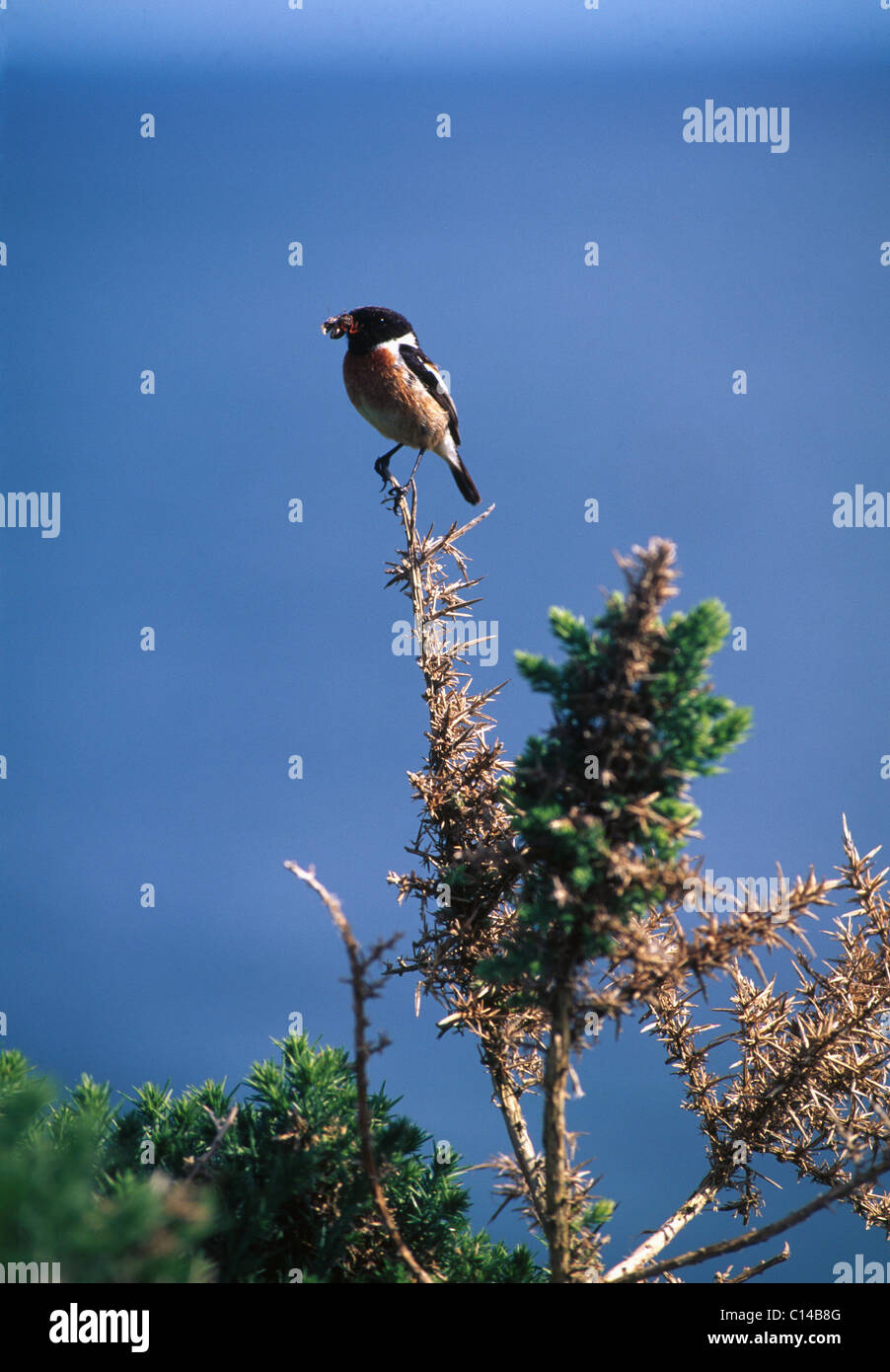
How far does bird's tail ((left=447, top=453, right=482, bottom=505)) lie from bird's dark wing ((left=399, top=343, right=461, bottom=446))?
8 centimetres

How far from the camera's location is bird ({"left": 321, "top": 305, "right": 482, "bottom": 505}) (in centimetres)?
203

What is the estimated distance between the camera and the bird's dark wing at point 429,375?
2.05 metres

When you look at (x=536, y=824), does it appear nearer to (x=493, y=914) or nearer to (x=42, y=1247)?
(x=493, y=914)

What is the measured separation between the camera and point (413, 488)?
1.47 meters

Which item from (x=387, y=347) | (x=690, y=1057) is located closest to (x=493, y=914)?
(x=690, y=1057)

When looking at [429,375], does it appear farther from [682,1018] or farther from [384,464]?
[682,1018]

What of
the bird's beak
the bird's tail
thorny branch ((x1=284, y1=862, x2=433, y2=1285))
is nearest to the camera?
thorny branch ((x1=284, y1=862, x2=433, y2=1285))

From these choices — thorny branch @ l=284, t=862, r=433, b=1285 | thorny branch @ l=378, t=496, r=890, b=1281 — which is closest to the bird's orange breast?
thorny branch @ l=378, t=496, r=890, b=1281

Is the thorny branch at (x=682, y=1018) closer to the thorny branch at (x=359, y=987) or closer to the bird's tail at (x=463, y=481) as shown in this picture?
the thorny branch at (x=359, y=987)

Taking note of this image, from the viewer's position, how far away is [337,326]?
1830 millimetres

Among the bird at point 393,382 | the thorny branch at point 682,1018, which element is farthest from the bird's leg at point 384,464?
the thorny branch at point 682,1018

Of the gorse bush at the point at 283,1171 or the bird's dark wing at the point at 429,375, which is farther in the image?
the bird's dark wing at the point at 429,375

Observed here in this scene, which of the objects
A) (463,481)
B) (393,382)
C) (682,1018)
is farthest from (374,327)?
(682,1018)

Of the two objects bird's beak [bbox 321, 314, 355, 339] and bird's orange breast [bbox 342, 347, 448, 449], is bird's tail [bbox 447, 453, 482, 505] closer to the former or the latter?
bird's orange breast [bbox 342, 347, 448, 449]
